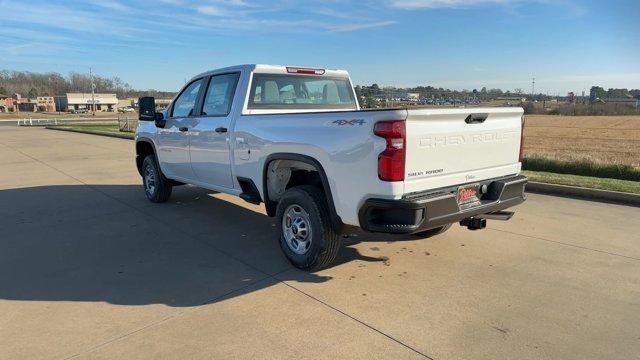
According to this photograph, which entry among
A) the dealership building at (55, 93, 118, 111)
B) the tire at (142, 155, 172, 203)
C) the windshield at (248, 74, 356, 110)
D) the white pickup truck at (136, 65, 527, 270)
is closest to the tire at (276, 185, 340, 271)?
the white pickup truck at (136, 65, 527, 270)

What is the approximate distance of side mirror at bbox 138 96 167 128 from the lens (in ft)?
22.1

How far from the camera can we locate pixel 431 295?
3820 mm

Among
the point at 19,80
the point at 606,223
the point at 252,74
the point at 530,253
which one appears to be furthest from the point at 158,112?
the point at 19,80

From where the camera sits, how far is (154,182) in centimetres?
735

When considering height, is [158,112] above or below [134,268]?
above

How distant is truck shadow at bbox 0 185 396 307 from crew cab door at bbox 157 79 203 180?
663 millimetres

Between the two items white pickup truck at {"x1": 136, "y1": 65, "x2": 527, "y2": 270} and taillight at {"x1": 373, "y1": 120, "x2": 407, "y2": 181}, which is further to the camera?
white pickup truck at {"x1": 136, "y1": 65, "x2": 527, "y2": 270}

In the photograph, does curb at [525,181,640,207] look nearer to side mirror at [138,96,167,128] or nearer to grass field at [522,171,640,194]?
grass field at [522,171,640,194]

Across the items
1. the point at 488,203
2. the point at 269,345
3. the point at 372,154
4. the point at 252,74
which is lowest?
the point at 269,345

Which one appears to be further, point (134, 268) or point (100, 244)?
point (100, 244)

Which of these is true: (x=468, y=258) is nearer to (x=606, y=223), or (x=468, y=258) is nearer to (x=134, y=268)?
(x=606, y=223)

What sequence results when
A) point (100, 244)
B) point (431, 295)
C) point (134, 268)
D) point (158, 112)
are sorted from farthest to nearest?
point (158, 112)
point (100, 244)
point (134, 268)
point (431, 295)

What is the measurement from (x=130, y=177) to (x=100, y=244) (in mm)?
5282

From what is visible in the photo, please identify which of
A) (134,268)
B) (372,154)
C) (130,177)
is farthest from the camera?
(130,177)
